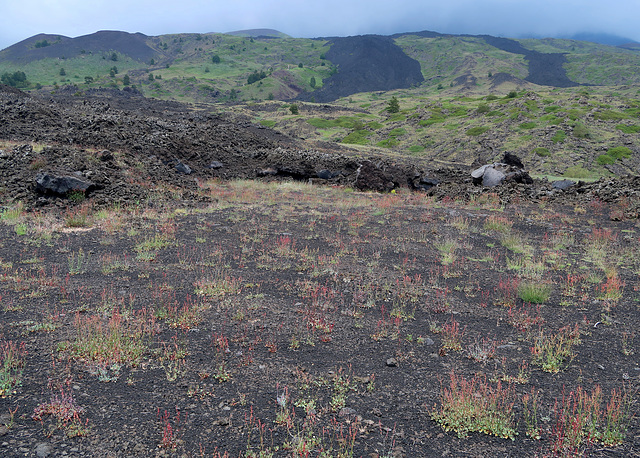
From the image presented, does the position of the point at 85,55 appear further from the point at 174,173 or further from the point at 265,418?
the point at 265,418

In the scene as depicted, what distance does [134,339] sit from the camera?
5473mm

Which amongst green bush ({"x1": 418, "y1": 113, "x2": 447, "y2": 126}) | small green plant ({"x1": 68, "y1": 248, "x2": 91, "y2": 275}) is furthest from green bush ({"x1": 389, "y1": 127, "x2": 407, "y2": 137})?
small green plant ({"x1": 68, "y1": 248, "x2": 91, "y2": 275})

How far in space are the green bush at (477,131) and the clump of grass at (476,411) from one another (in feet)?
139

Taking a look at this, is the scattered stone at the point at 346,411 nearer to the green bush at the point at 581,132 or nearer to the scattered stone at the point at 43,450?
the scattered stone at the point at 43,450

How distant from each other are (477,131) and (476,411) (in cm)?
4340

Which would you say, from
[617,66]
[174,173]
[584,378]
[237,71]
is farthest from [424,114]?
[617,66]

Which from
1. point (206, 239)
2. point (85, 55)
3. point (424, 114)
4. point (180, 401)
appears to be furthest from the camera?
point (85, 55)

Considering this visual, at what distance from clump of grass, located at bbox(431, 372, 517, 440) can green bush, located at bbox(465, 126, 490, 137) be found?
4230 centimetres

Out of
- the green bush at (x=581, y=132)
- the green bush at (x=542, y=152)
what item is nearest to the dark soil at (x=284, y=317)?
the green bush at (x=542, y=152)

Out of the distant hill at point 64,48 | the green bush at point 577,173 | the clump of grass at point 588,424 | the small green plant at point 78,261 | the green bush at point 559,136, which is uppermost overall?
the distant hill at point 64,48

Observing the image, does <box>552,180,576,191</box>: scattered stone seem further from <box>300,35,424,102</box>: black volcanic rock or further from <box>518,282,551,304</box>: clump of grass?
<box>300,35,424,102</box>: black volcanic rock

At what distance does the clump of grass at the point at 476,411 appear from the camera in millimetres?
3998

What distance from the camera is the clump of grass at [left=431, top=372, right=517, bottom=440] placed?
3998 mm

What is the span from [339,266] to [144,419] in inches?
229
